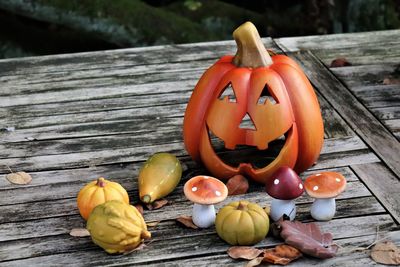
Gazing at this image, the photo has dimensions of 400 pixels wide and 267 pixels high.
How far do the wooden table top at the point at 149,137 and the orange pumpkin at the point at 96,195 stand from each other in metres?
0.08

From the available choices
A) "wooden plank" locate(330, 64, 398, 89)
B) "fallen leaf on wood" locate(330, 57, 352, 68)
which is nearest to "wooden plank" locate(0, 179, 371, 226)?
"wooden plank" locate(330, 64, 398, 89)

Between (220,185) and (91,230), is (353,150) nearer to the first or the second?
(220,185)

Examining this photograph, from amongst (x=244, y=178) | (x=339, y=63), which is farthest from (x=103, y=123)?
(x=339, y=63)

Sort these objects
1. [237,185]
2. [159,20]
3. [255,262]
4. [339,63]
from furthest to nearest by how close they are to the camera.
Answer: [159,20], [339,63], [237,185], [255,262]

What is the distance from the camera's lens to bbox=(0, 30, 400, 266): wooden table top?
2227 millimetres

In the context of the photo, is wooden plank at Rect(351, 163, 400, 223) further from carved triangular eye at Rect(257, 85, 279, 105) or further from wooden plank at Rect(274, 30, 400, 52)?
wooden plank at Rect(274, 30, 400, 52)

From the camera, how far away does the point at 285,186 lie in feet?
7.36

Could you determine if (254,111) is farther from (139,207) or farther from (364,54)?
(364,54)

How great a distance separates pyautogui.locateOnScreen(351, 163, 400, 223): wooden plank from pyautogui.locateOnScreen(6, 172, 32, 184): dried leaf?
1.25 meters

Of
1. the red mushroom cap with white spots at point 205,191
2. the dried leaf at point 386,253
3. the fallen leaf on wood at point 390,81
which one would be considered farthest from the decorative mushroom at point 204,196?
the fallen leaf on wood at point 390,81

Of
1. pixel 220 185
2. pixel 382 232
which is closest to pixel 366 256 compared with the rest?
pixel 382 232

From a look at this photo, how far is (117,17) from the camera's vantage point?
192 inches

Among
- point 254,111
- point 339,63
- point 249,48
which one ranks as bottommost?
point 339,63

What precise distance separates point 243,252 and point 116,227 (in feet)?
1.32
